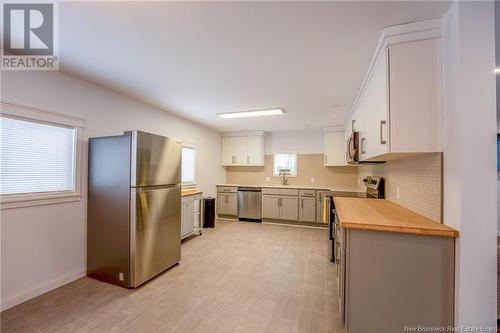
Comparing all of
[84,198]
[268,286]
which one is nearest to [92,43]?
[84,198]

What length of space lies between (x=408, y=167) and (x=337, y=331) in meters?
1.75

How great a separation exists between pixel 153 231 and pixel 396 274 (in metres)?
2.55

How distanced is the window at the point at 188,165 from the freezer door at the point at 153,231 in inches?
70.1

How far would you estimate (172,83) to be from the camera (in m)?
2.79

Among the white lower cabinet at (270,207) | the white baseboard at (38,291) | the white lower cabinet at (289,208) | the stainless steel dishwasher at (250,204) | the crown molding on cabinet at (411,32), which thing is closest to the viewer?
the crown molding on cabinet at (411,32)

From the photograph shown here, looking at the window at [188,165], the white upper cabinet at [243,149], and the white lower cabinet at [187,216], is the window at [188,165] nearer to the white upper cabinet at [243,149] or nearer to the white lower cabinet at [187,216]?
the white lower cabinet at [187,216]

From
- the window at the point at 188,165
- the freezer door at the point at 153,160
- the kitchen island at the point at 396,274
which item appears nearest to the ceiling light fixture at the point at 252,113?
the window at the point at 188,165

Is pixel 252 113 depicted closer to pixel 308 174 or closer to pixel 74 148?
pixel 308 174

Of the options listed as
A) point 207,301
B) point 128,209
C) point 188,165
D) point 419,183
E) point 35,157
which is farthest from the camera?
point 188,165

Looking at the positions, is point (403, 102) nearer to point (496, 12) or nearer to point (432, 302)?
point (496, 12)

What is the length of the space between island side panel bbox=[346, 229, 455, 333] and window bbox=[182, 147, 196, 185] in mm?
3897

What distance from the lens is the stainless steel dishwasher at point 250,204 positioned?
5668mm

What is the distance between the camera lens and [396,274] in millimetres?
1604

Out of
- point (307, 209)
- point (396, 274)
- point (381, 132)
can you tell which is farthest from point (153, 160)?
point (307, 209)
